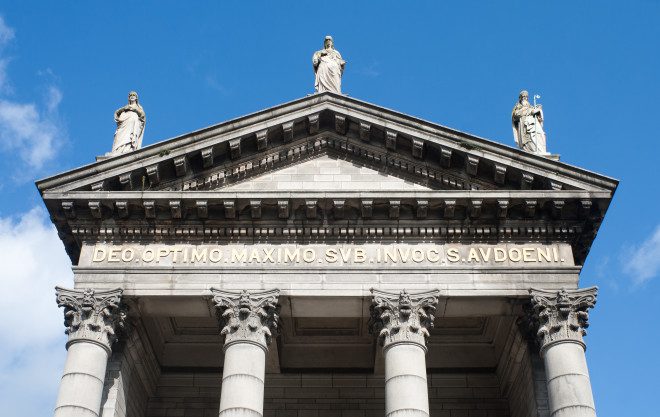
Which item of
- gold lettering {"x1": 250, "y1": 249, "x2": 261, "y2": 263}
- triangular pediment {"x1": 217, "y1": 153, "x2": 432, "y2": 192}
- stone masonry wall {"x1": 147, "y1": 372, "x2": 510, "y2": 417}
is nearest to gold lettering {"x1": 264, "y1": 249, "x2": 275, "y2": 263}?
gold lettering {"x1": 250, "y1": 249, "x2": 261, "y2": 263}

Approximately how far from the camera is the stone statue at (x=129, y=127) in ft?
85.4

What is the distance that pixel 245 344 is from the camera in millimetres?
22422

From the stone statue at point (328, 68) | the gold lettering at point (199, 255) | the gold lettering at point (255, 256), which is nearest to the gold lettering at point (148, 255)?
the gold lettering at point (199, 255)

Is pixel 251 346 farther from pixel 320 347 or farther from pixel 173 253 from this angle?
pixel 320 347

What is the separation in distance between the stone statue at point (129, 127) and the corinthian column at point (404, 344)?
332 inches

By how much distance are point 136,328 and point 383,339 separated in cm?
688

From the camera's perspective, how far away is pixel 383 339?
22.8 meters

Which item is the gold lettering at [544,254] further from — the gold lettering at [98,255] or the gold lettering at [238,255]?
the gold lettering at [98,255]

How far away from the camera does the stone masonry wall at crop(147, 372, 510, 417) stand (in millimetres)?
26781

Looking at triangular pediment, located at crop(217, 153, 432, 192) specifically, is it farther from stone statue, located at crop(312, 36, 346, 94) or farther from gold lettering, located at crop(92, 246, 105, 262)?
gold lettering, located at crop(92, 246, 105, 262)

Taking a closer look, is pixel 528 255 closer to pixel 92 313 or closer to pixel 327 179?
pixel 327 179

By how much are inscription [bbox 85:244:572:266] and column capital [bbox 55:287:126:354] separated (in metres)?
1.15

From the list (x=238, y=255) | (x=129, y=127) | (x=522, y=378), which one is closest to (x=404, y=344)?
(x=522, y=378)

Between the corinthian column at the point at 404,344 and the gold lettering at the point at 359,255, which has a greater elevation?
the gold lettering at the point at 359,255
